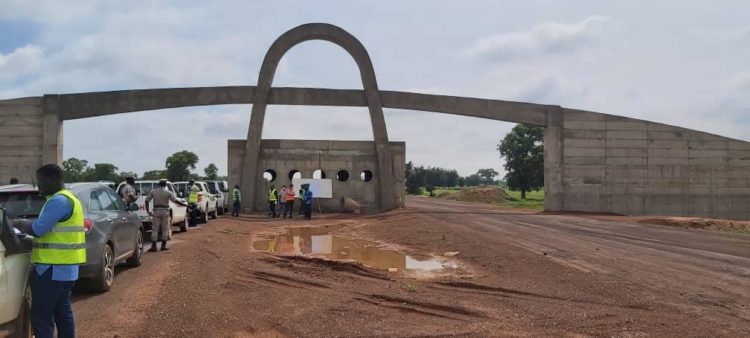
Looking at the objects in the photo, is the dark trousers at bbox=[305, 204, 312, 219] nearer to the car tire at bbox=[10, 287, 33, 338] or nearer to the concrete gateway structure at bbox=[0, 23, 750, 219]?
the concrete gateway structure at bbox=[0, 23, 750, 219]

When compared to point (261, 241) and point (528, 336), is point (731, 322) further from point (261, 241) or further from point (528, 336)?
point (261, 241)

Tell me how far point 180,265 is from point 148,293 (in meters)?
2.88

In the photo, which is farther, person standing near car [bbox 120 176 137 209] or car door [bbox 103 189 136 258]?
person standing near car [bbox 120 176 137 209]

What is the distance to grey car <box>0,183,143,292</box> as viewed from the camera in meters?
8.78

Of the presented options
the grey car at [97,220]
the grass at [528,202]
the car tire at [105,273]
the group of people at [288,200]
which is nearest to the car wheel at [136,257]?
the grey car at [97,220]

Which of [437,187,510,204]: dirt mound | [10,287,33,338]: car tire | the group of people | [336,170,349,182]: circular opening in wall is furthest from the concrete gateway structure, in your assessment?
[437,187,510,204]: dirt mound

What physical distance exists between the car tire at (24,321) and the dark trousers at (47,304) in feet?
0.97

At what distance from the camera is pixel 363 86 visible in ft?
113

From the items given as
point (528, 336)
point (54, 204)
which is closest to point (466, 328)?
point (528, 336)

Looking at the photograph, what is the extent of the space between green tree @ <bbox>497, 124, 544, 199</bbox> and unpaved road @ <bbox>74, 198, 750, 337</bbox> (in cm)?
5716

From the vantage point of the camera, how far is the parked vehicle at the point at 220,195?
3096 cm

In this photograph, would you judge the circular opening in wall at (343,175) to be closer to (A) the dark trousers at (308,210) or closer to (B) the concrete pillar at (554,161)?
(A) the dark trousers at (308,210)

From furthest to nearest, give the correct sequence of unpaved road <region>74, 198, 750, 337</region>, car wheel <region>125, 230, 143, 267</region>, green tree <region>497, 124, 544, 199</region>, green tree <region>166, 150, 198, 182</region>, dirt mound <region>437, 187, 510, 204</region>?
green tree <region>166, 150, 198, 182</region>, green tree <region>497, 124, 544, 199</region>, dirt mound <region>437, 187, 510, 204</region>, car wheel <region>125, 230, 143, 267</region>, unpaved road <region>74, 198, 750, 337</region>

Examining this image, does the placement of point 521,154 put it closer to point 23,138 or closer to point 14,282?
point 23,138
